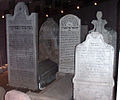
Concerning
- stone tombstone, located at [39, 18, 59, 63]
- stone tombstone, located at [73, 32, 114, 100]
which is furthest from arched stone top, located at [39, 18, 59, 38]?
stone tombstone, located at [73, 32, 114, 100]

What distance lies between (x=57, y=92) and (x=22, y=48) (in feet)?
5.98

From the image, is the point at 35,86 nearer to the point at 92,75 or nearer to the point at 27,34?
the point at 27,34

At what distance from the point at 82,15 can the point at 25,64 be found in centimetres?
725

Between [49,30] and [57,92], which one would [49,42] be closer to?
[49,30]

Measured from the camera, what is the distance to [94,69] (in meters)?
2.98

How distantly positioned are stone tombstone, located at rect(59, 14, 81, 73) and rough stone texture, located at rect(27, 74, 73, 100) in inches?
31.7

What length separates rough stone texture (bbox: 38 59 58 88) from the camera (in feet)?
15.5

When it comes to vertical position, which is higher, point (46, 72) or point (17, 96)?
point (17, 96)

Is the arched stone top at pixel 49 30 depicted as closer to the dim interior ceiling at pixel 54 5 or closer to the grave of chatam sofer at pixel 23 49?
the dim interior ceiling at pixel 54 5

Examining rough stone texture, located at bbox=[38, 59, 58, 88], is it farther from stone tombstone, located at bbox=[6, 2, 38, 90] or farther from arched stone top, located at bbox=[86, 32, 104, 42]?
arched stone top, located at bbox=[86, 32, 104, 42]

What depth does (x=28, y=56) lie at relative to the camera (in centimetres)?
448

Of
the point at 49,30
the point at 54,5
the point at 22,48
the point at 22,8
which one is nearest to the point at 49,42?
the point at 49,30

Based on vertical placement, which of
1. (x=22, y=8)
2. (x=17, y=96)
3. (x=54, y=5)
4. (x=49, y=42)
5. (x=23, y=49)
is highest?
(x=54, y=5)

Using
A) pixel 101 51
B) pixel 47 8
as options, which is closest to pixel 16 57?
pixel 101 51
